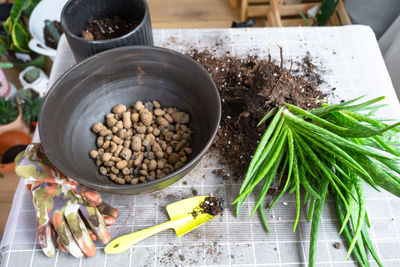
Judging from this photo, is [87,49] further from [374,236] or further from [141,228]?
[374,236]

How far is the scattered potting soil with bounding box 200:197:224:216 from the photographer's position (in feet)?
2.29

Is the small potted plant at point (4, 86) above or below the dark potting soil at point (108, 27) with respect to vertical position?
below

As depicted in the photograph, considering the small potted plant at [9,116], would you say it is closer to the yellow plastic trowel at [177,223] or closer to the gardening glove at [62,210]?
the gardening glove at [62,210]

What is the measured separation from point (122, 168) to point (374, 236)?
553mm

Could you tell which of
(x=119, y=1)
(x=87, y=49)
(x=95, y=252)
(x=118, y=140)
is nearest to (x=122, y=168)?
(x=118, y=140)

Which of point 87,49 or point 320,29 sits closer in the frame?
point 87,49

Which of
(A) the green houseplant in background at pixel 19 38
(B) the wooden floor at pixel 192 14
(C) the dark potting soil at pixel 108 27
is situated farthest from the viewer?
(B) the wooden floor at pixel 192 14

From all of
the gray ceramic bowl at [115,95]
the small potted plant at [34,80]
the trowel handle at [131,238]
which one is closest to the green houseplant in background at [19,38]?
the small potted plant at [34,80]

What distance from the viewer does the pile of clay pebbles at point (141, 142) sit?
2.37 feet

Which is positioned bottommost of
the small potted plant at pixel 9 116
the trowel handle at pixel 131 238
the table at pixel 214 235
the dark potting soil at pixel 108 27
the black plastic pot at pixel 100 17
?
the small potted plant at pixel 9 116

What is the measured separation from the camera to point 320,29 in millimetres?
977

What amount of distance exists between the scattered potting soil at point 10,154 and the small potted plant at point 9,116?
0.09 meters

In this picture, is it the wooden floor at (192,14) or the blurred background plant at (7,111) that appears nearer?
the blurred background plant at (7,111)

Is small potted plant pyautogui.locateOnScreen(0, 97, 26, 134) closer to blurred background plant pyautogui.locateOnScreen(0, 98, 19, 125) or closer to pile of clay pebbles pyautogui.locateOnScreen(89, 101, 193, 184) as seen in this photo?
blurred background plant pyautogui.locateOnScreen(0, 98, 19, 125)
